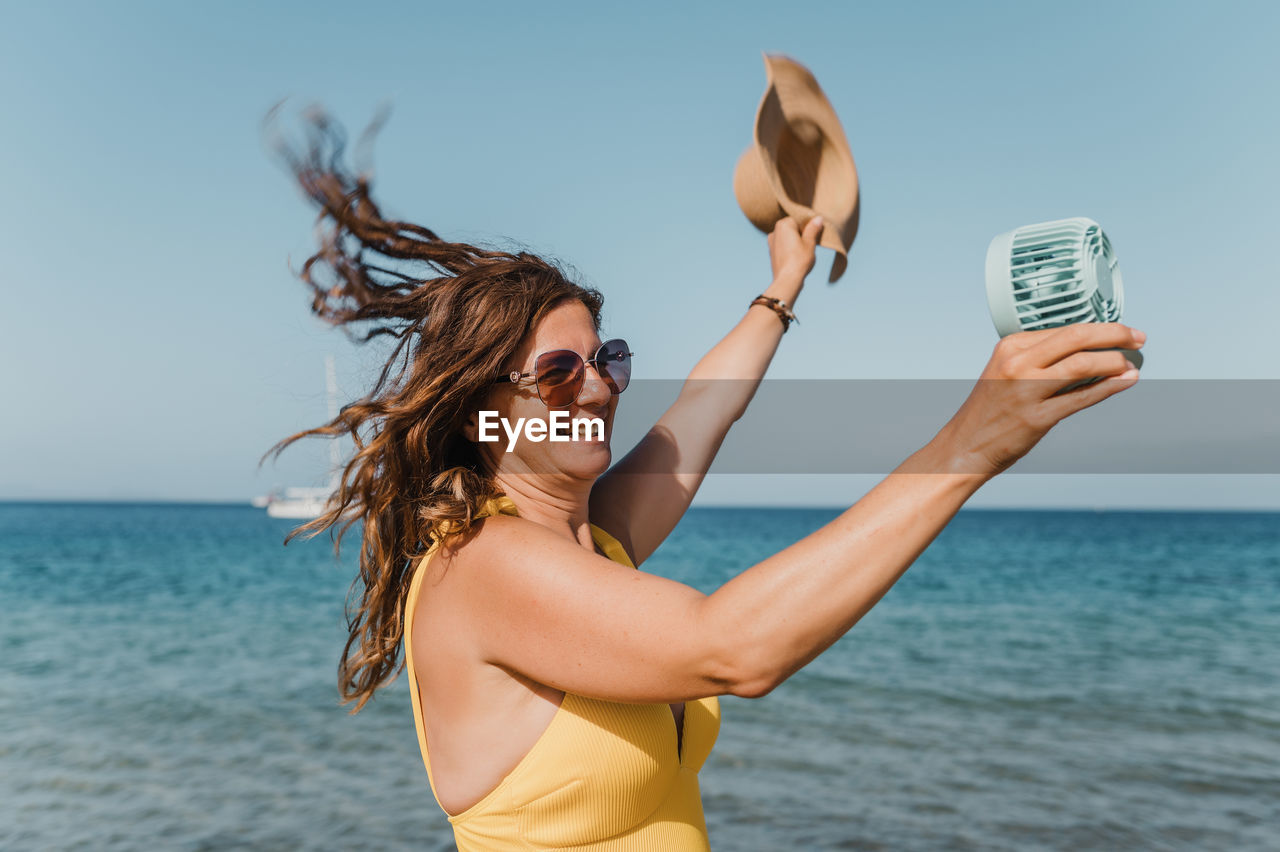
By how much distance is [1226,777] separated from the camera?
6.89 m

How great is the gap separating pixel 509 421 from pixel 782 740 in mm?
6657

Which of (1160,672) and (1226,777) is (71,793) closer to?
(1226,777)

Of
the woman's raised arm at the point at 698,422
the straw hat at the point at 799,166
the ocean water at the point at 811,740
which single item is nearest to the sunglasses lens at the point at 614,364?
the woman's raised arm at the point at 698,422

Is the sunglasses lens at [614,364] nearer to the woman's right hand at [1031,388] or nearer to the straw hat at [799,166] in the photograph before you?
the straw hat at [799,166]

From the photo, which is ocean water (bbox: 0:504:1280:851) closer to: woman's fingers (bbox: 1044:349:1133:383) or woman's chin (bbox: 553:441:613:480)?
woman's chin (bbox: 553:441:613:480)

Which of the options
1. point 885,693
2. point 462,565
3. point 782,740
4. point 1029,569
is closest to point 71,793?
point 782,740

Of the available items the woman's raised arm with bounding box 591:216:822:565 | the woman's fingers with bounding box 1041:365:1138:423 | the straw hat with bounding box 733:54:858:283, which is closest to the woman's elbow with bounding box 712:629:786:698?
the woman's fingers with bounding box 1041:365:1138:423

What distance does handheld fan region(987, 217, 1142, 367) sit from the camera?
117 centimetres

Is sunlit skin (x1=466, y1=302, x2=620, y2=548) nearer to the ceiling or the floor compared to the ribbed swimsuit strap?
nearer to the ceiling

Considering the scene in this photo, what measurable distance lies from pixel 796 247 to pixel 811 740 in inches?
247

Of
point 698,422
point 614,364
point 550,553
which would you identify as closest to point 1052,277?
point 550,553

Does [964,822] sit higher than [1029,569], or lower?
higher

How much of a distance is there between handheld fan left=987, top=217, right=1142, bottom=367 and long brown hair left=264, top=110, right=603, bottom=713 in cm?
97

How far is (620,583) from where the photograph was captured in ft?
4.52
